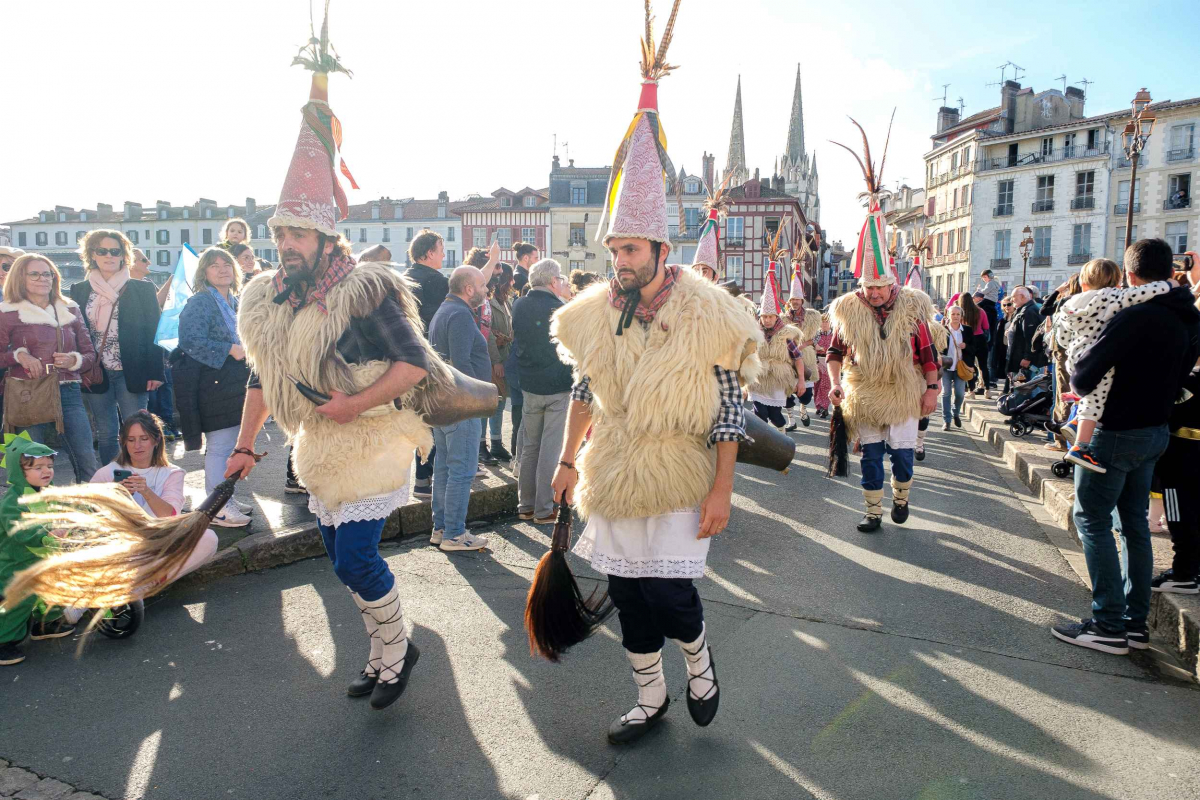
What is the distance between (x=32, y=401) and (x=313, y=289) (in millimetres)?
3900

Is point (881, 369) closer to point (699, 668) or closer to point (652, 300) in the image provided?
point (652, 300)

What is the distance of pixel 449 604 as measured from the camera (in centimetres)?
482

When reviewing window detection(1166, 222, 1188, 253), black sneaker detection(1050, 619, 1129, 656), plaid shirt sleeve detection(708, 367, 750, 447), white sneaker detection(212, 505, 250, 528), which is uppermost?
window detection(1166, 222, 1188, 253)

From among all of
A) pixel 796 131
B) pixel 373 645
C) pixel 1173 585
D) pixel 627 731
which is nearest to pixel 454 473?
pixel 373 645

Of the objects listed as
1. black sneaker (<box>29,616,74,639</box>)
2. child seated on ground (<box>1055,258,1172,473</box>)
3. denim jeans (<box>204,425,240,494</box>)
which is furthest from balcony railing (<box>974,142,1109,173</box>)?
black sneaker (<box>29,616,74,639</box>)

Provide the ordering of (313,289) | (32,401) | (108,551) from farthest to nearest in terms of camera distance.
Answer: (32,401) → (313,289) → (108,551)

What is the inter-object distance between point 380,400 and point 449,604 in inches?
78.1

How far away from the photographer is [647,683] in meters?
3.30

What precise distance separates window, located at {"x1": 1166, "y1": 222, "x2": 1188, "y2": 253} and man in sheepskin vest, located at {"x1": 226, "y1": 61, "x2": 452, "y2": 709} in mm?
53456

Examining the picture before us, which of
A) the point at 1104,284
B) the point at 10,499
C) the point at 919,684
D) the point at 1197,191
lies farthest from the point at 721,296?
the point at 1197,191

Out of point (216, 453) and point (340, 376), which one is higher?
point (340, 376)

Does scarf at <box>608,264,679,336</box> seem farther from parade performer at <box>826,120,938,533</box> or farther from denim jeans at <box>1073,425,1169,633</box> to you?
parade performer at <box>826,120,938,533</box>

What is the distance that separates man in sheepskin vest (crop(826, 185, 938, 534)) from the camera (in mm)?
6379

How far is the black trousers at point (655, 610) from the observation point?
10.3 feet
